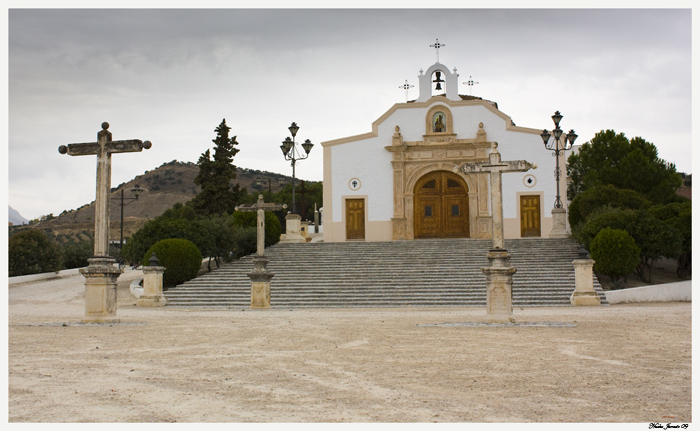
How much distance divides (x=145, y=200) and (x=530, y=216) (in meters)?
58.8

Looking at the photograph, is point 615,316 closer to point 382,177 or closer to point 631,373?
point 631,373

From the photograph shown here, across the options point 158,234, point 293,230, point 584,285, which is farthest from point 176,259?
point 584,285

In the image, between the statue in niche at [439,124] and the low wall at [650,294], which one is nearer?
the low wall at [650,294]

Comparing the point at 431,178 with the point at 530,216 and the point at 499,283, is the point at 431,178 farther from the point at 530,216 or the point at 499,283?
the point at 499,283

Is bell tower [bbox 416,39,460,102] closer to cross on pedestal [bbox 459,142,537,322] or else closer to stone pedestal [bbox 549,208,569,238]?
stone pedestal [bbox 549,208,569,238]

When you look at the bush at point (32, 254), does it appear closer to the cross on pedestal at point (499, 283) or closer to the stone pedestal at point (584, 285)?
the stone pedestal at point (584, 285)

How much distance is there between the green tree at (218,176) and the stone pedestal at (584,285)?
21672 millimetres

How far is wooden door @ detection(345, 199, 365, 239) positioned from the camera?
29062 mm

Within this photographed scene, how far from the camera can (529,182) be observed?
91.2 ft

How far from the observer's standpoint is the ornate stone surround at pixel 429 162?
1108 inches

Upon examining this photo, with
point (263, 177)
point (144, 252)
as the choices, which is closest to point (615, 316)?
point (144, 252)

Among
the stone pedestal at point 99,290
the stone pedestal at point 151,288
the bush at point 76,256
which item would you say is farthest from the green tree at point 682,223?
the bush at point 76,256

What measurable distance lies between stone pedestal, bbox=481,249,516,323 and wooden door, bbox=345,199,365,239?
1795 centimetres

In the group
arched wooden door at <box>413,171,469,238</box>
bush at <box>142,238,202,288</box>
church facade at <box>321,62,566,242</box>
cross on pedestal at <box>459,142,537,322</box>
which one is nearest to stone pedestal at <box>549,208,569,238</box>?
church facade at <box>321,62,566,242</box>
